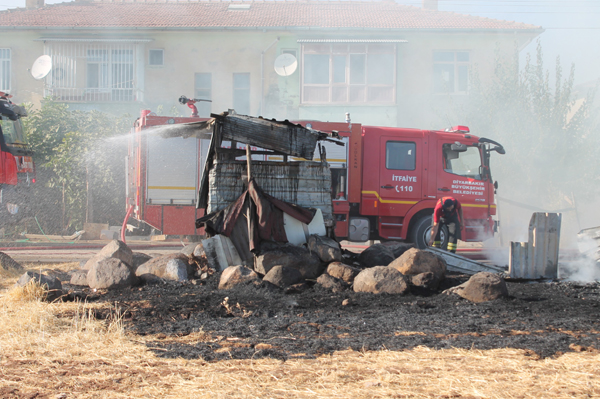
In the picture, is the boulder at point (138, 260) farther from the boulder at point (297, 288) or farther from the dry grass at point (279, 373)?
the dry grass at point (279, 373)

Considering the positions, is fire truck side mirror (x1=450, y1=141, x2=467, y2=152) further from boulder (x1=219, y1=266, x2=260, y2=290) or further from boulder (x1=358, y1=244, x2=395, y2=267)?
boulder (x1=219, y1=266, x2=260, y2=290)

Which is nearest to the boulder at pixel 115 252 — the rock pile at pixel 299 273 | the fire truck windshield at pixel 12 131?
the rock pile at pixel 299 273

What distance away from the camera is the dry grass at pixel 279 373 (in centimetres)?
291

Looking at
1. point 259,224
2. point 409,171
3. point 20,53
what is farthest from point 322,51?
point 259,224

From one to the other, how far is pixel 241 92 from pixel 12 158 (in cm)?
1288

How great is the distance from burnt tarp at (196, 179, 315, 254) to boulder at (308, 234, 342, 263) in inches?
16.0

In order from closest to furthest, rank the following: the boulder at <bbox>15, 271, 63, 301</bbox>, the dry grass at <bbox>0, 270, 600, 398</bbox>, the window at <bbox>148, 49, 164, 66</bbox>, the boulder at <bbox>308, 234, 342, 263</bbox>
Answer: the dry grass at <bbox>0, 270, 600, 398</bbox>, the boulder at <bbox>15, 271, 63, 301</bbox>, the boulder at <bbox>308, 234, 342, 263</bbox>, the window at <bbox>148, 49, 164, 66</bbox>

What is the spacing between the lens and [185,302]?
544cm

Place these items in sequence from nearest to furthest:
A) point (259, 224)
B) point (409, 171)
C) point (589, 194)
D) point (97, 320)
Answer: point (97, 320)
point (259, 224)
point (409, 171)
point (589, 194)

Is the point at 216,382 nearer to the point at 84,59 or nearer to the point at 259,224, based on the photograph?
the point at 259,224

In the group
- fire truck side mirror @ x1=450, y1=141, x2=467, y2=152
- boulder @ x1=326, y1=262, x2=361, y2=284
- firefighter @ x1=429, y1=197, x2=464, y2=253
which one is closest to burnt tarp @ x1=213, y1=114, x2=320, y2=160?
boulder @ x1=326, y1=262, x2=361, y2=284

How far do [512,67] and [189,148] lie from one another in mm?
12218

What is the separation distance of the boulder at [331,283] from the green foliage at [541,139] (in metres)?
11.6

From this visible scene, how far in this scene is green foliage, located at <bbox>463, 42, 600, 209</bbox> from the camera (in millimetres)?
15602
